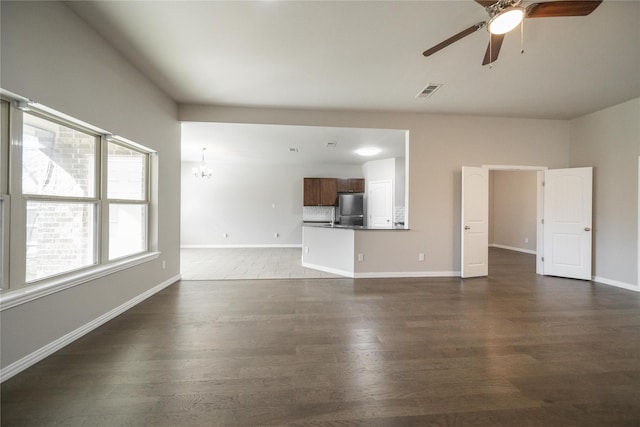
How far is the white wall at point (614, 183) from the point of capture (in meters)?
3.58

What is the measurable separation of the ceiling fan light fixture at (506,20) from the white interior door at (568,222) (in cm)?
385

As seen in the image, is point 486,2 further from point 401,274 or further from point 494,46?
point 401,274

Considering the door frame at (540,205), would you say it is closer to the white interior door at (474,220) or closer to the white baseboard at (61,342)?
the white interior door at (474,220)

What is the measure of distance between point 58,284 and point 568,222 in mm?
6960

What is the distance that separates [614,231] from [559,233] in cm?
63

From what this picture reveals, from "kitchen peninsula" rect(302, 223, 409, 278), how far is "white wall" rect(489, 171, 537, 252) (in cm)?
495

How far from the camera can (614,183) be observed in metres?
3.79

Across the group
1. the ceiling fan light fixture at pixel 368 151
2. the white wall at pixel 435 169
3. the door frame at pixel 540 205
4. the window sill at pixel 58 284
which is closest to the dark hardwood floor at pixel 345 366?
the window sill at pixel 58 284

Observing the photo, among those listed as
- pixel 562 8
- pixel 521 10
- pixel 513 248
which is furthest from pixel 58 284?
pixel 513 248

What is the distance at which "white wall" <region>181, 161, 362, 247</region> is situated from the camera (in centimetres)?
767

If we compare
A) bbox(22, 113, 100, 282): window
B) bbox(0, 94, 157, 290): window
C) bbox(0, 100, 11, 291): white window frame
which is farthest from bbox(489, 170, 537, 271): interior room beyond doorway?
bbox(0, 100, 11, 291): white window frame

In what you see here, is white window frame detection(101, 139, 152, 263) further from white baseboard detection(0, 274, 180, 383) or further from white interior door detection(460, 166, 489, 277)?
white interior door detection(460, 166, 489, 277)

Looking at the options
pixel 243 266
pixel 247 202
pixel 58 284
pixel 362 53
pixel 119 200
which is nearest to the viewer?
pixel 58 284

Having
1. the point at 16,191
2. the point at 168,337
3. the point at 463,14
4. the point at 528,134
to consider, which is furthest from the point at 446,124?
the point at 16,191
